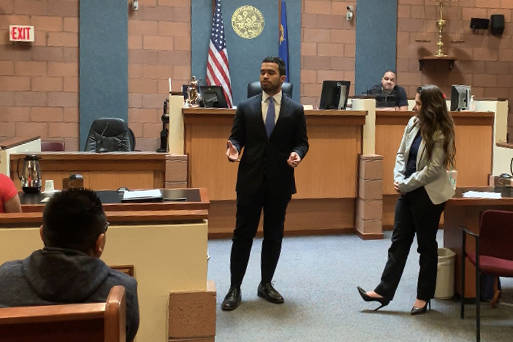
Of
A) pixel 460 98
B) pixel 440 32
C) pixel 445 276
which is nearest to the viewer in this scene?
pixel 445 276

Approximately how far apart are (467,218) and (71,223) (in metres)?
2.98

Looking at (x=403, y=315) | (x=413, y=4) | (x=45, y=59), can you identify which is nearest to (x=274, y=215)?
(x=403, y=315)

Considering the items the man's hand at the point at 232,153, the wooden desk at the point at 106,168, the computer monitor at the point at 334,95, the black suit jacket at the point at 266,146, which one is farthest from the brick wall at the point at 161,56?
the man's hand at the point at 232,153

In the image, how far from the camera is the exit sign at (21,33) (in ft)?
26.6

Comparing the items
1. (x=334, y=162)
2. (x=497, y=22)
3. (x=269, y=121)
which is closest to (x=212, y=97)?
(x=334, y=162)

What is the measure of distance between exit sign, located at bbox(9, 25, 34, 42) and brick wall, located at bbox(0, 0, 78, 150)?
3.2 inches

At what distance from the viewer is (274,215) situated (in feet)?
13.4

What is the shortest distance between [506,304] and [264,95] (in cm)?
197

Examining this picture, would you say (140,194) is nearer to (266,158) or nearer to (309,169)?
(266,158)

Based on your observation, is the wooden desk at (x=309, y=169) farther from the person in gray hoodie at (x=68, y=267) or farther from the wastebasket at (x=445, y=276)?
the person in gray hoodie at (x=68, y=267)

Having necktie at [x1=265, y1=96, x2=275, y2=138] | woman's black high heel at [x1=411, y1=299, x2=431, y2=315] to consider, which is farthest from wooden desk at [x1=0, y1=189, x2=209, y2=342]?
woman's black high heel at [x1=411, y1=299, x2=431, y2=315]

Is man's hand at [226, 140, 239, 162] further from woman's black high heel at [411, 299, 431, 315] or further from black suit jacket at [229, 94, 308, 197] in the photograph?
woman's black high heel at [411, 299, 431, 315]

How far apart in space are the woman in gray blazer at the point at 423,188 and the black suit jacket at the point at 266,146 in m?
0.66

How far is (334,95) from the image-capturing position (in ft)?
20.6
